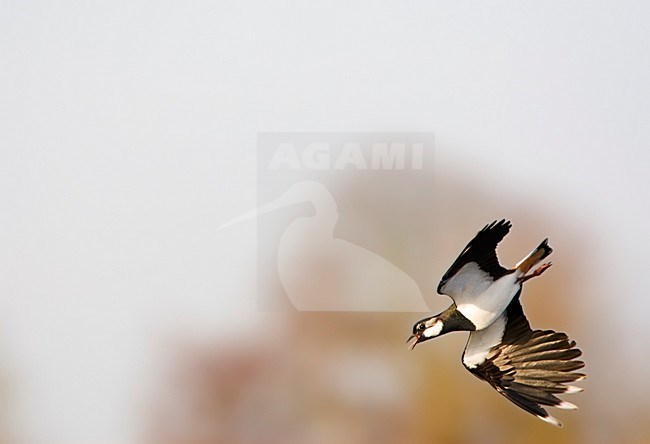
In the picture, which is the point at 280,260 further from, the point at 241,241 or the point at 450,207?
the point at 450,207

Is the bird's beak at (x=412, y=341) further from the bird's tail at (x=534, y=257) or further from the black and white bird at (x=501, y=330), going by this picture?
the bird's tail at (x=534, y=257)

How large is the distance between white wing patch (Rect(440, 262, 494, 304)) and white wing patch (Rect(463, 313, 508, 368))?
74mm

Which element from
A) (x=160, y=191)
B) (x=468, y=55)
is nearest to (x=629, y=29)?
(x=468, y=55)

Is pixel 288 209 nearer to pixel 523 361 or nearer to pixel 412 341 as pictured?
pixel 412 341

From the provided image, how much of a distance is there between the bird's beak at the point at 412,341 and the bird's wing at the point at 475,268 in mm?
111

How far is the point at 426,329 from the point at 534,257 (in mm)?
267

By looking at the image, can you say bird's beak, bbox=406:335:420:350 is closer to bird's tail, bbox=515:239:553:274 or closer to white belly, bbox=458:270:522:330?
white belly, bbox=458:270:522:330

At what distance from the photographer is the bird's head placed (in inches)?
65.9

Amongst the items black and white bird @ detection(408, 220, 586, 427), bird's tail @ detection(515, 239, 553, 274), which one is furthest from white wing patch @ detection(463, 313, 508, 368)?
bird's tail @ detection(515, 239, 553, 274)

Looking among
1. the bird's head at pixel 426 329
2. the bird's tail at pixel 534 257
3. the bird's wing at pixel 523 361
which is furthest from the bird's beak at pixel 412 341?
the bird's tail at pixel 534 257

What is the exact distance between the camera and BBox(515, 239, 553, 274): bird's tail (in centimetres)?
168

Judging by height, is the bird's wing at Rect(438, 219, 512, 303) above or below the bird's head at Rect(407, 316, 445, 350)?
above

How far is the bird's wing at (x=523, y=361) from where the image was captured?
165 centimetres

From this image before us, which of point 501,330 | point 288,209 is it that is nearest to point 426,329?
point 501,330
